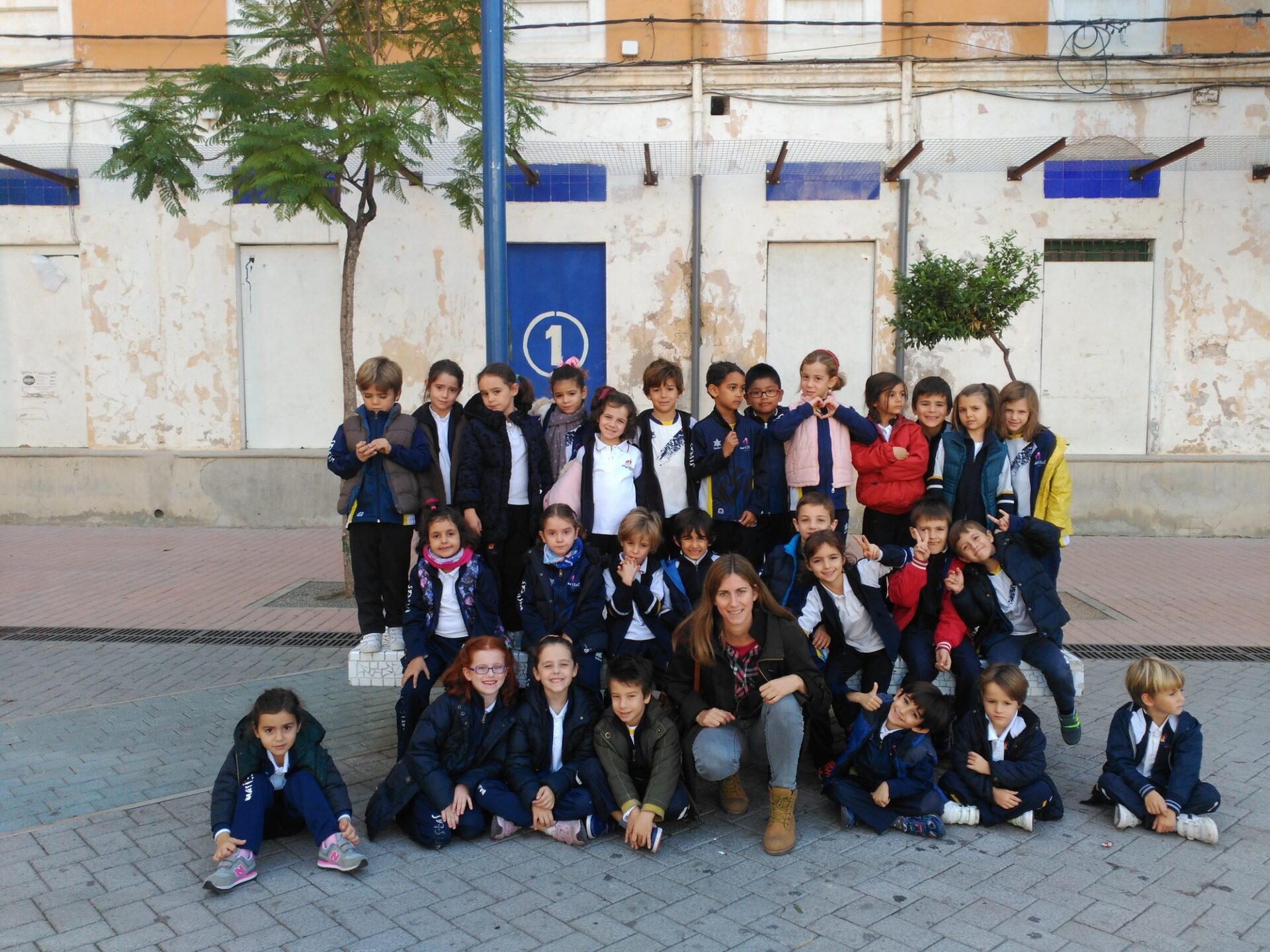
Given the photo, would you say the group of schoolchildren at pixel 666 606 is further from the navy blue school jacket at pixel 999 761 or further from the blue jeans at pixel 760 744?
the blue jeans at pixel 760 744

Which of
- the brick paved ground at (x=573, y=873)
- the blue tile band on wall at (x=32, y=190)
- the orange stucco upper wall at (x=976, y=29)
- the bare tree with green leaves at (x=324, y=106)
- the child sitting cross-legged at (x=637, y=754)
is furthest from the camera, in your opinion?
the blue tile band on wall at (x=32, y=190)

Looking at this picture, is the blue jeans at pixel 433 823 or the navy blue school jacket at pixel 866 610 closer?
the blue jeans at pixel 433 823

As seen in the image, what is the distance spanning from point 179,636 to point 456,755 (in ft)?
12.8

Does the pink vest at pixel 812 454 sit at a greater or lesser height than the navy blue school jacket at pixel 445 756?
greater

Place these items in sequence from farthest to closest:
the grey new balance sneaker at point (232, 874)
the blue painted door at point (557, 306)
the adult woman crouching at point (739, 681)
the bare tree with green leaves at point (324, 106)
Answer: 1. the blue painted door at point (557, 306)
2. the bare tree with green leaves at point (324, 106)
3. the adult woman crouching at point (739, 681)
4. the grey new balance sneaker at point (232, 874)

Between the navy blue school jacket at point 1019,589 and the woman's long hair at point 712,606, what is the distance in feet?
3.02

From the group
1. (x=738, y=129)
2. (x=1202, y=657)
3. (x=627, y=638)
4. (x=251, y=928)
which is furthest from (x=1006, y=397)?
(x=738, y=129)

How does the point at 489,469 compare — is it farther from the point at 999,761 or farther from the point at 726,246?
the point at 726,246

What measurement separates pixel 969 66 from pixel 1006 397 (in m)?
7.19

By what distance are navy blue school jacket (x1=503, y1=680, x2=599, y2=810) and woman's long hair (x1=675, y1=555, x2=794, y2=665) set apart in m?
0.48

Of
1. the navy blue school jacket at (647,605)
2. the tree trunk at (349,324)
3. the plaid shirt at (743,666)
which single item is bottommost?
the plaid shirt at (743,666)

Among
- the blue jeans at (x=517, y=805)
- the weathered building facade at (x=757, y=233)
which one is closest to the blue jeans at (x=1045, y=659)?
the blue jeans at (x=517, y=805)

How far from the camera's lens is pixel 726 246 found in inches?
437

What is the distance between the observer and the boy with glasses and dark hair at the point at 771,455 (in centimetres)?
549
